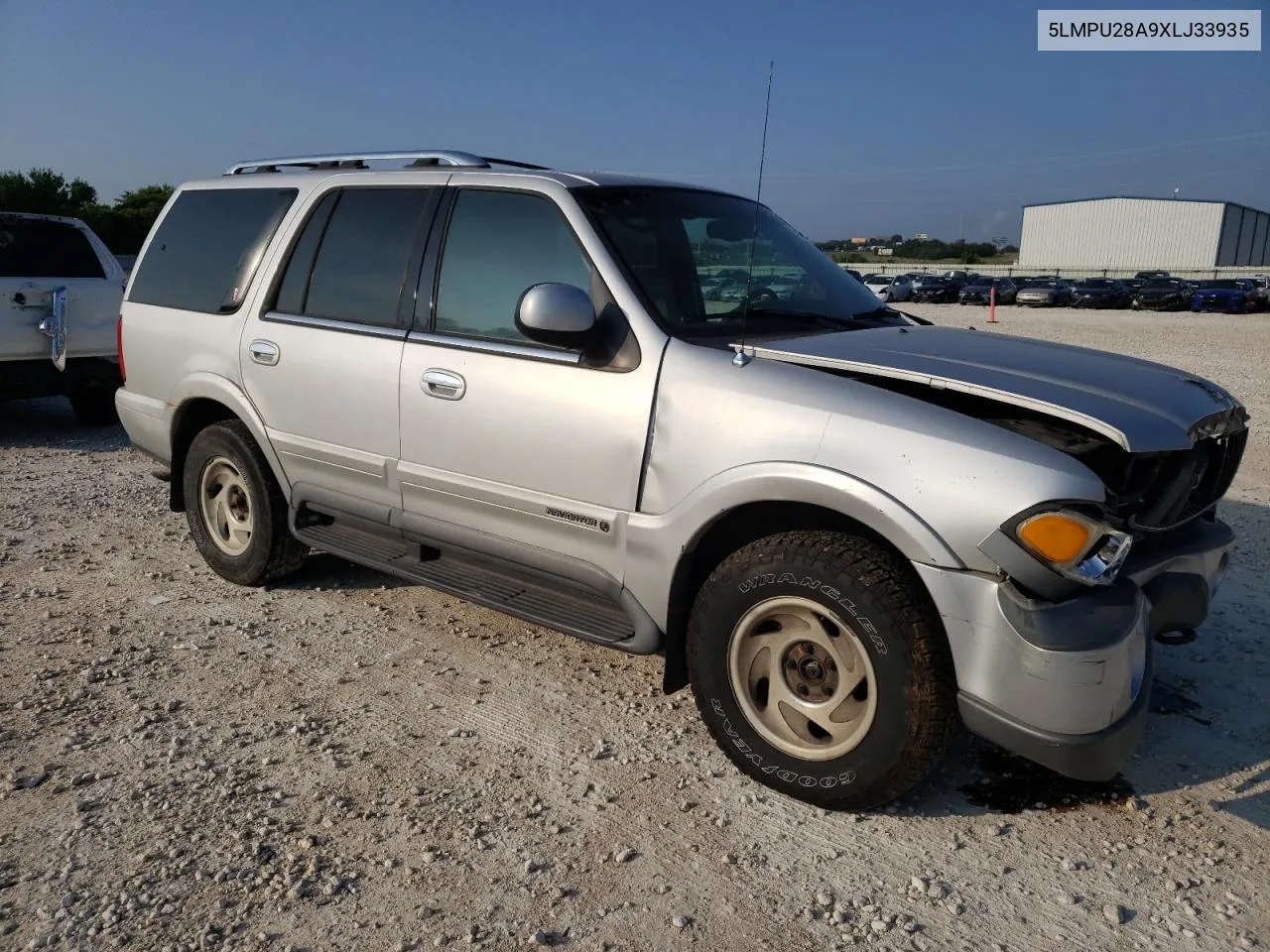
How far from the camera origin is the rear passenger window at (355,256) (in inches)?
164

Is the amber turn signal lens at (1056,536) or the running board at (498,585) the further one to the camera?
the running board at (498,585)

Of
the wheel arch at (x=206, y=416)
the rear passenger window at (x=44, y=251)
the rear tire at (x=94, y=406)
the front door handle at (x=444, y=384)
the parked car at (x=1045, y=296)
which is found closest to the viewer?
the front door handle at (x=444, y=384)

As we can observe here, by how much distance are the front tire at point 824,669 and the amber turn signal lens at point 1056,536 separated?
37 cm

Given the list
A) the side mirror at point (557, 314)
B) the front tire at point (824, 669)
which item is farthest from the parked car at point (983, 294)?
the front tire at point (824, 669)

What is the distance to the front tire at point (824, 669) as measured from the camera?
9.26ft

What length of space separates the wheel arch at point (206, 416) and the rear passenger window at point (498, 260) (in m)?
1.30

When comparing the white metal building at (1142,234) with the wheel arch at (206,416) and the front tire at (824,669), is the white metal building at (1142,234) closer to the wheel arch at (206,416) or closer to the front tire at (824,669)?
the wheel arch at (206,416)

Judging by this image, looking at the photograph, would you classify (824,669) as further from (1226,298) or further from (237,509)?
(1226,298)

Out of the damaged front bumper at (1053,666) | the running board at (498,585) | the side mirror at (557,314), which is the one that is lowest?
the running board at (498,585)

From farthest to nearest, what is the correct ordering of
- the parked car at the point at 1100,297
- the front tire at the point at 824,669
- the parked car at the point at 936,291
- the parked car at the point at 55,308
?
the parked car at the point at 936,291
the parked car at the point at 1100,297
the parked car at the point at 55,308
the front tire at the point at 824,669

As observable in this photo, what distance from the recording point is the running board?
11.3 feet

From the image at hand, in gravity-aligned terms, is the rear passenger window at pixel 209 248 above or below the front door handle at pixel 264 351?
above

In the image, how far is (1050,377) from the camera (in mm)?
3148

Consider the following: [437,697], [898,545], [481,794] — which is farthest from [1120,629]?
[437,697]
